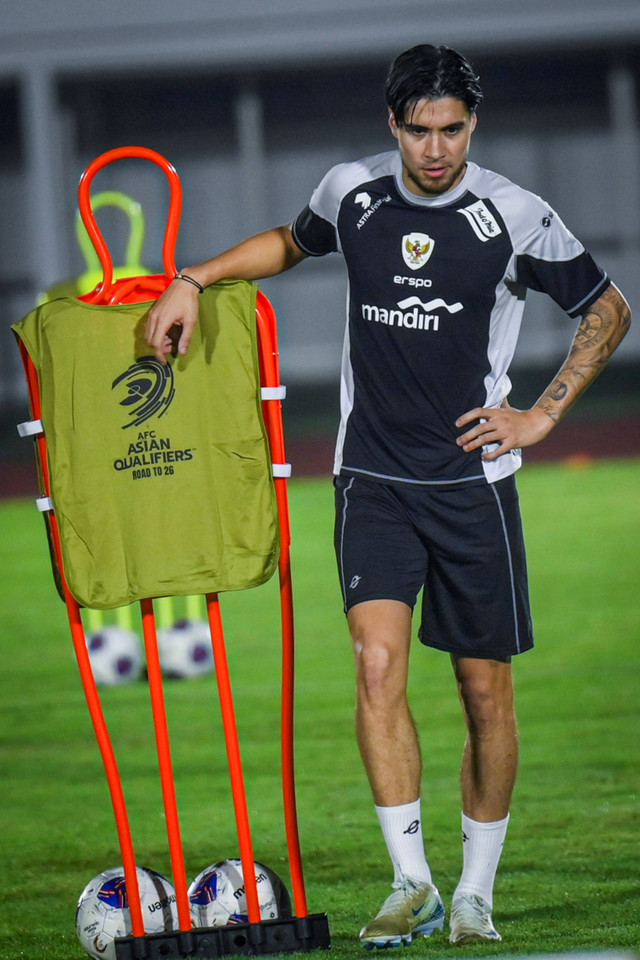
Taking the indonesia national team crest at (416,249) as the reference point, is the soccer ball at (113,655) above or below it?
below

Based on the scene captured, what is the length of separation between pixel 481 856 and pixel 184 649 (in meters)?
3.92

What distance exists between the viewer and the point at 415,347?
337cm

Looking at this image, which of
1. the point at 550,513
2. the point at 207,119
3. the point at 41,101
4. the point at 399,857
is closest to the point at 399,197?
the point at 399,857

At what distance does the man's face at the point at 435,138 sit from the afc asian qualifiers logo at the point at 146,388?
0.72m

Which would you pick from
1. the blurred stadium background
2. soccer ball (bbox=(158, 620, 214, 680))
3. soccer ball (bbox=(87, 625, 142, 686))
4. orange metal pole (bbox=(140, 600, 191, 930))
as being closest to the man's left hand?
orange metal pole (bbox=(140, 600, 191, 930))

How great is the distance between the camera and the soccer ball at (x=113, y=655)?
718 centimetres

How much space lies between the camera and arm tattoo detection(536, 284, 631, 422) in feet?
11.2

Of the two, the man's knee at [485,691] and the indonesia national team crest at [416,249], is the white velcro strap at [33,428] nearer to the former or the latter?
the indonesia national team crest at [416,249]

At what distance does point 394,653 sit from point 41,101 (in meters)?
19.6

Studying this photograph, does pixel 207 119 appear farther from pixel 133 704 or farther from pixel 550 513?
pixel 133 704

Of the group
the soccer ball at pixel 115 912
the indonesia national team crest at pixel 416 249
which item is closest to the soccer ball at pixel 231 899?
the soccer ball at pixel 115 912

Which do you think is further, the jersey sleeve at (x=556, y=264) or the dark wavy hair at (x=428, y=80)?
the jersey sleeve at (x=556, y=264)

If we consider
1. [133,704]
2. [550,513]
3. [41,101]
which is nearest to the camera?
[133,704]

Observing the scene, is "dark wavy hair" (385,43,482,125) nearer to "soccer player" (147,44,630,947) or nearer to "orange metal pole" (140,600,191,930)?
"soccer player" (147,44,630,947)
